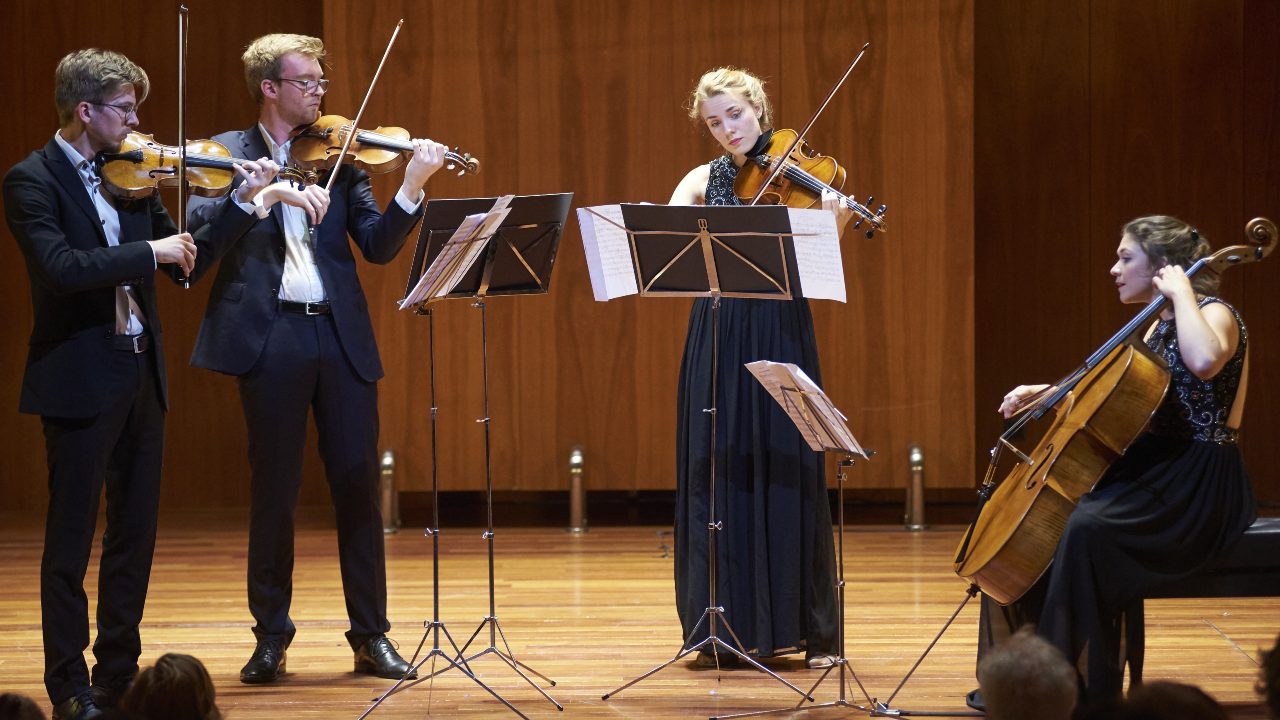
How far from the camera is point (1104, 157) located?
20.8ft

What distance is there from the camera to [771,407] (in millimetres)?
3641

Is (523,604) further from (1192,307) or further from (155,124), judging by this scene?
(155,124)

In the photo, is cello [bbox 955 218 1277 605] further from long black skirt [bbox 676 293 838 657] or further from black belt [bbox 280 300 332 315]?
black belt [bbox 280 300 332 315]

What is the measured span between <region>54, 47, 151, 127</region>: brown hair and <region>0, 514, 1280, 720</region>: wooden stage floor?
57.0 inches

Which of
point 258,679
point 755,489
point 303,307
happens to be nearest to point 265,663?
point 258,679

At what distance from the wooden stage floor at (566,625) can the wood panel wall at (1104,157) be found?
1.43m

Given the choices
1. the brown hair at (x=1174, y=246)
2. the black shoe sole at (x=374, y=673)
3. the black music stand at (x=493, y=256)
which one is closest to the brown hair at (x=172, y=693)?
the black music stand at (x=493, y=256)

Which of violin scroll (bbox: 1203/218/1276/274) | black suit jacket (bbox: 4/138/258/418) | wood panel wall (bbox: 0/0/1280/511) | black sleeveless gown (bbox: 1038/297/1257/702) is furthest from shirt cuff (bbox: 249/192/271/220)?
wood panel wall (bbox: 0/0/1280/511)

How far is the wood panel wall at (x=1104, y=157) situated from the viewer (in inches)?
247

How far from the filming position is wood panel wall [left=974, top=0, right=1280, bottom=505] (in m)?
6.27

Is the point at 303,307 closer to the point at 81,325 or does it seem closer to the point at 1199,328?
the point at 81,325

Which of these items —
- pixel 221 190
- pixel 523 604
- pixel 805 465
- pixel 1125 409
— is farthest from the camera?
pixel 523 604

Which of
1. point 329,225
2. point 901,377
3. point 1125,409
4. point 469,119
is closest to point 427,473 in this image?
point 469,119

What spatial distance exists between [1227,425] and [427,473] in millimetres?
3627
